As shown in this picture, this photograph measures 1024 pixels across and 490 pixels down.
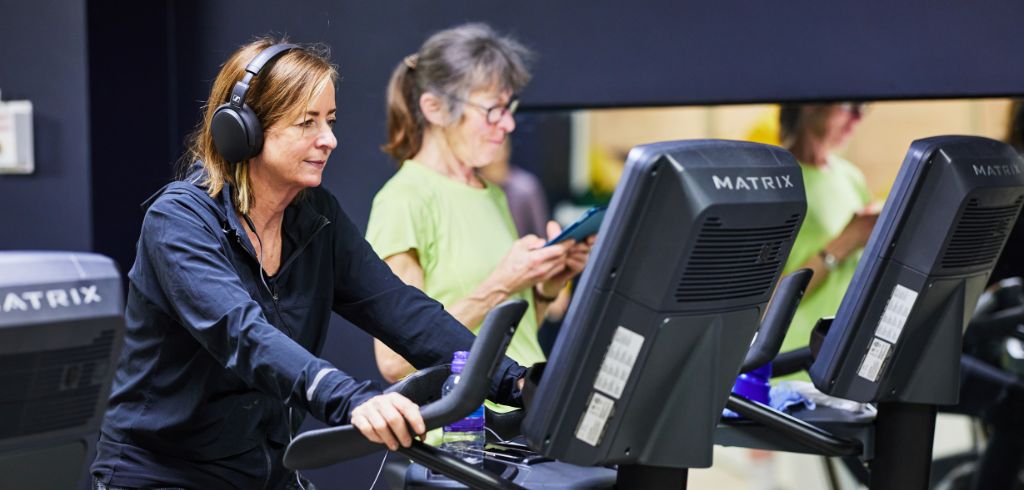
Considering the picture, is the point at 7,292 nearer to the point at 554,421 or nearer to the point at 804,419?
the point at 554,421

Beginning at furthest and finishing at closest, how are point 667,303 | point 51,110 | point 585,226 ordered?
point 51,110
point 585,226
point 667,303

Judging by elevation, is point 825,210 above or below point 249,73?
below

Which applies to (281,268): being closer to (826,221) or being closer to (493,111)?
(493,111)

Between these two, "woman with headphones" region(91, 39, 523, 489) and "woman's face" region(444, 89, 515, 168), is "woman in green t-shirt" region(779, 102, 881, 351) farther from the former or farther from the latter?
"woman with headphones" region(91, 39, 523, 489)

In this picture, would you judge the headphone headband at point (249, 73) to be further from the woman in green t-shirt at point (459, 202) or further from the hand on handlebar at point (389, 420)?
the woman in green t-shirt at point (459, 202)

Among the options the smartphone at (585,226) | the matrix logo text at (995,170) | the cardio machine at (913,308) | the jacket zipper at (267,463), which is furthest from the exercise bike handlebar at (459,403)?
the smartphone at (585,226)

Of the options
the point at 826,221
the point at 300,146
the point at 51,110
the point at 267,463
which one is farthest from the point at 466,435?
the point at 51,110

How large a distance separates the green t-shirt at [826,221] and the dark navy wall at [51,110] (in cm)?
218

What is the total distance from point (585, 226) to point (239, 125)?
113cm

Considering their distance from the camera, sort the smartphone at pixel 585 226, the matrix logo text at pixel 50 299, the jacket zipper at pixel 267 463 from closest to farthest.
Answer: the matrix logo text at pixel 50 299
the jacket zipper at pixel 267 463
the smartphone at pixel 585 226

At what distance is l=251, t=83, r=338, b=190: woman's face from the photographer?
207 cm

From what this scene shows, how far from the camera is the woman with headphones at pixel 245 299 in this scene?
187 cm

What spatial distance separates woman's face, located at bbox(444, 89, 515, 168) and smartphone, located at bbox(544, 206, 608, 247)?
0.31 meters

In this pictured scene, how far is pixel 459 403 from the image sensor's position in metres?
1.68
